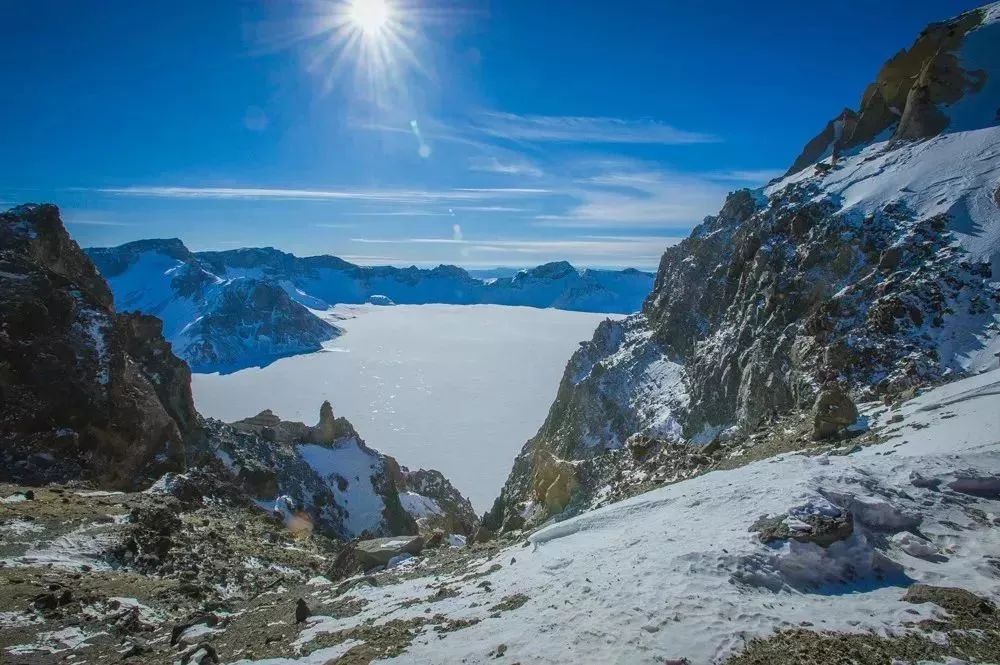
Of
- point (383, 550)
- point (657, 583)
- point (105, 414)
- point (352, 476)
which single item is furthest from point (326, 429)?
point (657, 583)

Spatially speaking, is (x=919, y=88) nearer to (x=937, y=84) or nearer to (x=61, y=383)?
(x=937, y=84)

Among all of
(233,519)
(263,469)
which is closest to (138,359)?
Answer: (263,469)

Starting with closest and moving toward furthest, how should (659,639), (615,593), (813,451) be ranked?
(659,639) → (615,593) → (813,451)

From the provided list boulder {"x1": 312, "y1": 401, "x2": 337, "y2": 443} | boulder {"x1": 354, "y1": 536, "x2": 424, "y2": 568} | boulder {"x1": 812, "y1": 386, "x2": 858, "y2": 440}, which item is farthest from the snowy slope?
boulder {"x1": 812, "y1": 386, "x2": 858, "y2": 440}

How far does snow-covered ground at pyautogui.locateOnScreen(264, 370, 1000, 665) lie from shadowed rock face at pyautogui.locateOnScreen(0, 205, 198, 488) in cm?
2200

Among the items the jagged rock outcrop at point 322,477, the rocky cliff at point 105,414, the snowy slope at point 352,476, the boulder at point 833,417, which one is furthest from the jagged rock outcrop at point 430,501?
the boulder at point 833,417

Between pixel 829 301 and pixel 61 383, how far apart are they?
46357 mm

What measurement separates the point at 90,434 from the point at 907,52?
228 ft

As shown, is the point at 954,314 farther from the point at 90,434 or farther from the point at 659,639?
the point at 90,434

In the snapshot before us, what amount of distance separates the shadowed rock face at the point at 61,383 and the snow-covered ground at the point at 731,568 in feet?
72.2

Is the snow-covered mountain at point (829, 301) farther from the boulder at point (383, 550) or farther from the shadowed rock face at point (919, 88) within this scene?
the boulder at point (383, 550)

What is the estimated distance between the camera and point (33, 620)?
45.2ft

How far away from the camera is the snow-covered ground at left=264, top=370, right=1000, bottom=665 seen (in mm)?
9016

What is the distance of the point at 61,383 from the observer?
30.3 m
